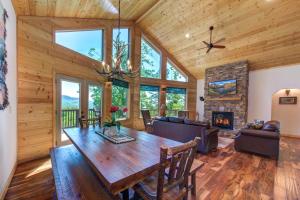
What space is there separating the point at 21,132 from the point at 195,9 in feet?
19.0

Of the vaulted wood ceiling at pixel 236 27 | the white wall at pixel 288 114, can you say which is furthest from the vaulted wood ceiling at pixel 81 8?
the white wall at pixel 288 114

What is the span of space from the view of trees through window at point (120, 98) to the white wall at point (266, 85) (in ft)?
17.5

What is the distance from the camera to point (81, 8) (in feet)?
12.2

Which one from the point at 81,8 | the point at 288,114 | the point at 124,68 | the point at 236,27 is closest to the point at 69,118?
the point at 81,8

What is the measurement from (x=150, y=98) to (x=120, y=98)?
68.1 inches

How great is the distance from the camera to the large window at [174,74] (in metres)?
7.81

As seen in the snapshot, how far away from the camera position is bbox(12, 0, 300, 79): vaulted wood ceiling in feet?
12.4

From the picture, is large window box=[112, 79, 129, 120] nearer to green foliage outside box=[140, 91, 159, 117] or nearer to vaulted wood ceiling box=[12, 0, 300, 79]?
green foliage outside box=[140, 91, 159, 117]

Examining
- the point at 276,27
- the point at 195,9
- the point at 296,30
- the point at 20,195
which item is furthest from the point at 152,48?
the point at 20,195

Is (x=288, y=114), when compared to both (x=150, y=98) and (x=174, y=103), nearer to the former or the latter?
(x=174, y=103)

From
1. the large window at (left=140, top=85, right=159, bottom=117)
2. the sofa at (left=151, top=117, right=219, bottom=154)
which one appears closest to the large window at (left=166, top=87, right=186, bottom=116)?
the large window at (left=140, top=85, right=159, bottom=117)

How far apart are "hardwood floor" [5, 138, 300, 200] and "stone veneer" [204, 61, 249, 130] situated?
2.76m

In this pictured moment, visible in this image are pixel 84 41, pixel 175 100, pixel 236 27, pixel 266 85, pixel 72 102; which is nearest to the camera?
pixel 72 102

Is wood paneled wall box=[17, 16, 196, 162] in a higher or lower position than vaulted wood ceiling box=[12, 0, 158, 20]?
lower
